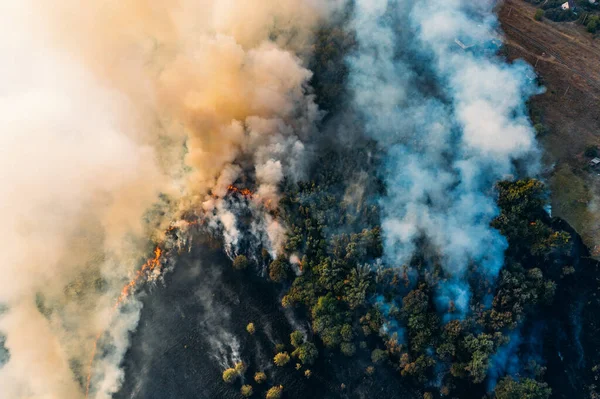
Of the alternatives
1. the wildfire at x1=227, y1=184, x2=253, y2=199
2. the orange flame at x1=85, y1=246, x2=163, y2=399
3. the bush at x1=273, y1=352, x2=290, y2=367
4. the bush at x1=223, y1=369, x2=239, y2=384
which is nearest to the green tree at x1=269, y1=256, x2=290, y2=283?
the bush at x1=273, y1=352, x2=290, y2=367

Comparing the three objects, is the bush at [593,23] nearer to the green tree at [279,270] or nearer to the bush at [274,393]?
the green tree at [279,270]

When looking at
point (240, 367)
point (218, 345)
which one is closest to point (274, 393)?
point (240, 367)

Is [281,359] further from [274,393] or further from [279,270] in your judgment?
[279,270]

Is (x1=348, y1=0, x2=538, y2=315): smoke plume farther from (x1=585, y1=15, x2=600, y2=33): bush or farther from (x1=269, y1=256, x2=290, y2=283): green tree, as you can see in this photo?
(x1=585, y1=15, x2=600, y2=33): bush

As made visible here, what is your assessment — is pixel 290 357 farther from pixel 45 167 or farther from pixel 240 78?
pixel 45 167

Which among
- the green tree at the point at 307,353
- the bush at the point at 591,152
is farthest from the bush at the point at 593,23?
the green tree at the point at 307,353

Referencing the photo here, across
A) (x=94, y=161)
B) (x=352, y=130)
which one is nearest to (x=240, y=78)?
(x=352, y=130)
